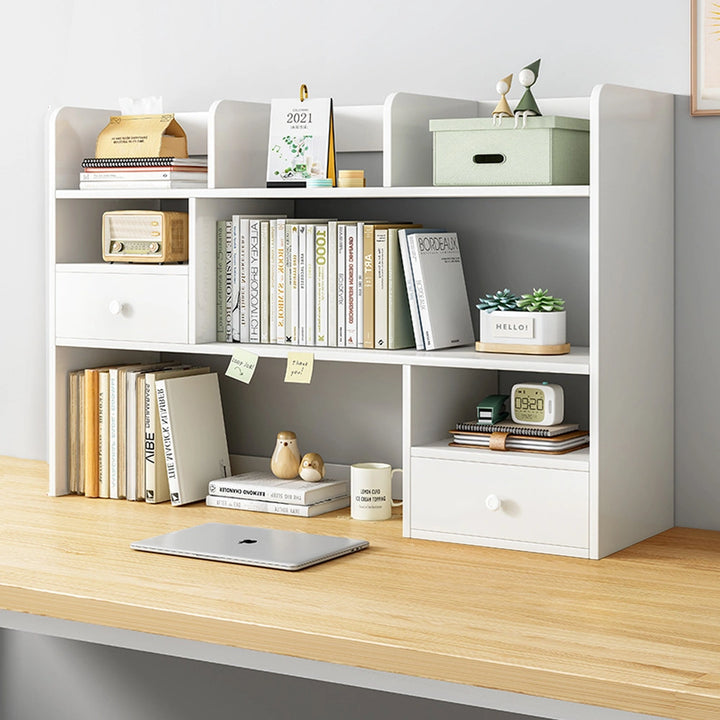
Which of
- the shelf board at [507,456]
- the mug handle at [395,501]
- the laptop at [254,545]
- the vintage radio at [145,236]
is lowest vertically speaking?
the laptop at [254,545]

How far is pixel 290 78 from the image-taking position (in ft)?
7.92

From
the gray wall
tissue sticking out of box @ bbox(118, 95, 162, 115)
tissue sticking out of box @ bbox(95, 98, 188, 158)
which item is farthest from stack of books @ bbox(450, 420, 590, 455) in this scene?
tissue sticking out of box @ bbox(118, 95, 162, 115)

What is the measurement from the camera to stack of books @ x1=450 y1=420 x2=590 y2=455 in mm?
1928

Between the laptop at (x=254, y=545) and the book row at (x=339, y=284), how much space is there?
36cm

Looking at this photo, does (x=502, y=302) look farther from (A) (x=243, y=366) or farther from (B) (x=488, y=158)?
(A) (x=243, y=366)

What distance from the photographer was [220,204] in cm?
223

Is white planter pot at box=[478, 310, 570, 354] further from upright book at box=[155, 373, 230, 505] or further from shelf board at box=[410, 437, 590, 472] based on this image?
upright book at box=[155, 373, 230, 505]

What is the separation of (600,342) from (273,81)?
97 centimetres

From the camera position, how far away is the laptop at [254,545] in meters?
1.81

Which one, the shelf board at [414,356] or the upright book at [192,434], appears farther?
the upright book at [192,434]

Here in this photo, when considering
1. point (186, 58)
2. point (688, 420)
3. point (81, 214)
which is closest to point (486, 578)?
point (688, 420)

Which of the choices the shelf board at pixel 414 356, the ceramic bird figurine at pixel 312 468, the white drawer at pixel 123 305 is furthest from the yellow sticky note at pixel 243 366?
the ceramic bird figurine at pixel 312 468

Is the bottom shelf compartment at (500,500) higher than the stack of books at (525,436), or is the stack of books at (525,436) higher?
the stack of books at (525,436)

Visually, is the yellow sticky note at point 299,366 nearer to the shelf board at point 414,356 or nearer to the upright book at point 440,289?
the shelf board at point 414,356
